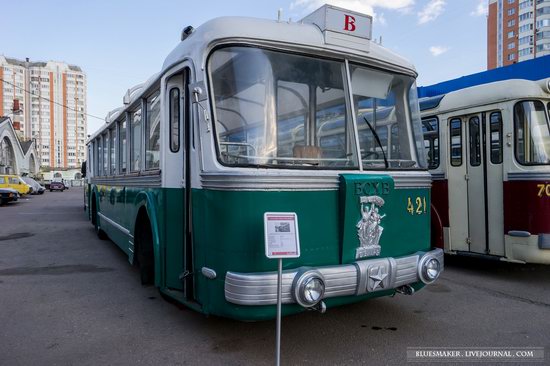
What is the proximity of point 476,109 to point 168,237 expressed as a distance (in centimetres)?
495

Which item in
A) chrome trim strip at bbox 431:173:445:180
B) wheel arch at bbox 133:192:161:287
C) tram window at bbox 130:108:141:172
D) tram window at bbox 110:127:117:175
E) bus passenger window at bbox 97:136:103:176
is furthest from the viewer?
bus passenger window at bbox 97:136:103:176

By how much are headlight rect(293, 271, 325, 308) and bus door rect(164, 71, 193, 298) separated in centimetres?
116

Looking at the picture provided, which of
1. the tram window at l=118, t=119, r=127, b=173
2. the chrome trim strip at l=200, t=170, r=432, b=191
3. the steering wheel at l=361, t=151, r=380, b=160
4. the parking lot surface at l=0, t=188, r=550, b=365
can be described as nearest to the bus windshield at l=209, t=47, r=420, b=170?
the steering wheel at l=361, t=151, r=380, b=160

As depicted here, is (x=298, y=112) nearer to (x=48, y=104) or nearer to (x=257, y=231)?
(x=257, y=231)

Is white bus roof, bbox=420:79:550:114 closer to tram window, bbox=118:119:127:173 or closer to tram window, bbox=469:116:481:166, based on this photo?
tram window, bbox=469:116:481:166

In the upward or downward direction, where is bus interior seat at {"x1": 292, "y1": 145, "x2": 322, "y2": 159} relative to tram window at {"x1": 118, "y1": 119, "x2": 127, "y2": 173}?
downward

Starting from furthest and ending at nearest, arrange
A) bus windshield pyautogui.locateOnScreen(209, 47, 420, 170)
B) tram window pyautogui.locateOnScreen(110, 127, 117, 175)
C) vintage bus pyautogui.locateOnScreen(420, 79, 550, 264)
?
tram window pyautogui.locateOnScreen(110, 127, 117, 175)
vintage bus pyautogui.locateOnScreen(420, 79, 550, 264)
bus windshield pyautogui.locateOnScreen(209, 47, 420, 170)

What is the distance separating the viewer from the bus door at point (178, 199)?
3.98 m

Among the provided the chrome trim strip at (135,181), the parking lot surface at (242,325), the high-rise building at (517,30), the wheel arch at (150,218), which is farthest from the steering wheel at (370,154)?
the high-rise building at (517,30)

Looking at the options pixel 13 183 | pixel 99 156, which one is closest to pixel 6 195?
pixel 13 183

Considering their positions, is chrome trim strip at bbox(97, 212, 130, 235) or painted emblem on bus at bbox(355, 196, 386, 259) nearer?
painted emblem on bus at bbox(355, 196, 386, 259)

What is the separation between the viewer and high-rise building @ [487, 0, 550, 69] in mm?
71725

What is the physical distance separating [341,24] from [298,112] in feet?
3.07

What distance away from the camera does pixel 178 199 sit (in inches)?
162
